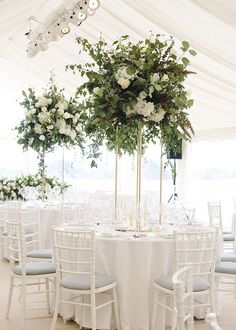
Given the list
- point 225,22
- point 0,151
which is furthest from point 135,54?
point 0,151

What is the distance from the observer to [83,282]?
480 cm

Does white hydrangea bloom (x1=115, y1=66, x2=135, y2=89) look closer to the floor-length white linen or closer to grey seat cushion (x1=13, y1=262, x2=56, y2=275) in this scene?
the floor-length white linen

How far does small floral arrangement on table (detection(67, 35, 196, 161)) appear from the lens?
201 inches

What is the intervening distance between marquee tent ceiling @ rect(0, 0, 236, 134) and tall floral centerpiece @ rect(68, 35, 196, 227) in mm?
951

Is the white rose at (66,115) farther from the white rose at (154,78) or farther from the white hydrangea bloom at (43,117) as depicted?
the white rose at (154,78)

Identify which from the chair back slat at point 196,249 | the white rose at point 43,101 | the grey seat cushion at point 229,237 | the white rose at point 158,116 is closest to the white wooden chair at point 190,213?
the grey seat cushion at point 229,237

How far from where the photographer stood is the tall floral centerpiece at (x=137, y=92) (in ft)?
16.8

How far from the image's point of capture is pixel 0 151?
615 inches

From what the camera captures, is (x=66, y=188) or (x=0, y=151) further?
(x=0, y=151)

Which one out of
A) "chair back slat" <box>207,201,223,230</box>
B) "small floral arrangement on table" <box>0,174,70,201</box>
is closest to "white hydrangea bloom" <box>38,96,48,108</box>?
"small floral arrangement on table" <box>0,174,70,201</box>

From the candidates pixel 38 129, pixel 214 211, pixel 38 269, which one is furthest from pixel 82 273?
pixel 38 129

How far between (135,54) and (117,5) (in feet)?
9.10

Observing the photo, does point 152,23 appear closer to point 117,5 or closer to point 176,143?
point 117,5

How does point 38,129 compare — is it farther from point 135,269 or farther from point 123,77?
point 135,269
